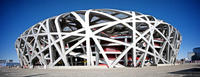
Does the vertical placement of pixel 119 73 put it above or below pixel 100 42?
below

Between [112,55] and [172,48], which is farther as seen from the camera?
[172,48]

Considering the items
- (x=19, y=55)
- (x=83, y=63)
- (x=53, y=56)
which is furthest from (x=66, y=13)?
(x=19, y=55)

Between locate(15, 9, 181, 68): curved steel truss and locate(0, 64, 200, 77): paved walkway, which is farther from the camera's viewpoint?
locate(15, 9, 181, 68): curved steel truss

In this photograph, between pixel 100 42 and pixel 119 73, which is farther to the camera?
pixel 100 42

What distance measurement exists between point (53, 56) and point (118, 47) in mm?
13383

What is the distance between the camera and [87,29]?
21109mm

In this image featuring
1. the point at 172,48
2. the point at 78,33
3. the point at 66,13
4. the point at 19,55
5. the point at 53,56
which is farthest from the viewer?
the point at 19,55

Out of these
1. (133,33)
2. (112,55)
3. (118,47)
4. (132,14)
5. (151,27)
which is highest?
(132,14)

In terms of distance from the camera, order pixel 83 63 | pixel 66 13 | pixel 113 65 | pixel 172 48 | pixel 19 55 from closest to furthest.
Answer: pixel 113 65 → pixel 66 13 → pixel 83 63 → pixel 172 48 → pixel 19 55

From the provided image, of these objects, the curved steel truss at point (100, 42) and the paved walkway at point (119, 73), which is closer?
the paved walkway at point (119, 73)

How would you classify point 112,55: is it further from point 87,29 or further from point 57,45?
point 57,45

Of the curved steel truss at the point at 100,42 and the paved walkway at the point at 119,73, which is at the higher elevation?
the curved steel truss at the point at 100,42

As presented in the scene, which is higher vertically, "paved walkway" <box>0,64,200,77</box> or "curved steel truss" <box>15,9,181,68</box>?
"curved steel truss" <box>15,9,181,68</box>

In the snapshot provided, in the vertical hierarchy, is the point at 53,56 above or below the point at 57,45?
below
